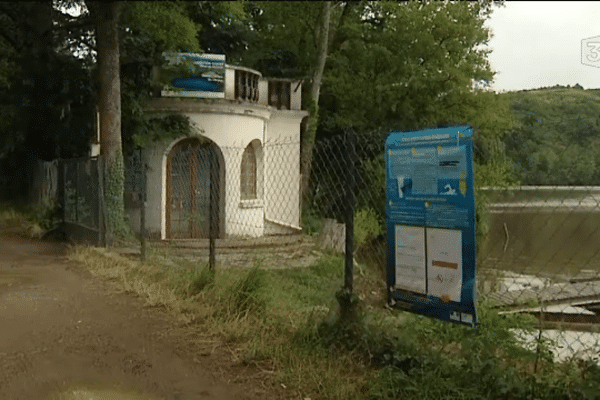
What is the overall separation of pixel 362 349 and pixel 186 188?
12172mm

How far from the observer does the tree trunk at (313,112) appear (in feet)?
68.1

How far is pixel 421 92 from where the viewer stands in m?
23.1

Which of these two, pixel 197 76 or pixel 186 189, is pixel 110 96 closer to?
pixel 197 76

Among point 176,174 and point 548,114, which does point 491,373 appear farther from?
point 176,174

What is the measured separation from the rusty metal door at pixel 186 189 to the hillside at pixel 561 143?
504 inches

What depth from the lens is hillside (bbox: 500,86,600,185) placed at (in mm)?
3033

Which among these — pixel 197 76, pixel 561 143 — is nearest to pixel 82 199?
pixel 197 76

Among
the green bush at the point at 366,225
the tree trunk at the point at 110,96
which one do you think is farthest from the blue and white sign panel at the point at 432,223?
the green bush at the point at 366,225

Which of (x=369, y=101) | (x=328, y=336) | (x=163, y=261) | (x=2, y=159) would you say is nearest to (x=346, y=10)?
(x=369, y=101)

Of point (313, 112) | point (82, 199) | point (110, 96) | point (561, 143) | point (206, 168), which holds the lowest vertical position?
point (82, 199)

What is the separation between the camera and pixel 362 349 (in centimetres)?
439

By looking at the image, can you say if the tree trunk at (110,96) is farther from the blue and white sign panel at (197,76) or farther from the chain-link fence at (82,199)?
the blue and white sign panel at (197,76)

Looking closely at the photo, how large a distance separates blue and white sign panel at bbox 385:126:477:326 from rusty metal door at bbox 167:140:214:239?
12.0m

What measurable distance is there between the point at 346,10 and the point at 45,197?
15.4 meters
